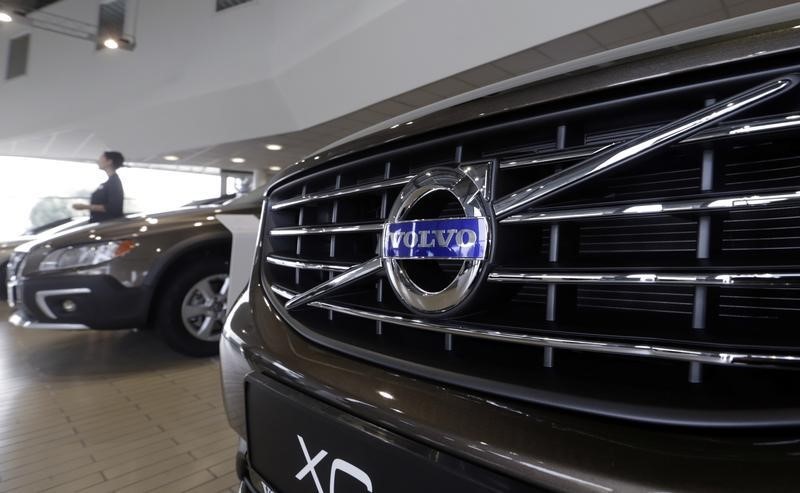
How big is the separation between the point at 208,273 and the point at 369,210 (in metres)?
2.27

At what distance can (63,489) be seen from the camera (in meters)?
1.57

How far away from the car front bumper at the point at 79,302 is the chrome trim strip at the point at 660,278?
2631 millimetres

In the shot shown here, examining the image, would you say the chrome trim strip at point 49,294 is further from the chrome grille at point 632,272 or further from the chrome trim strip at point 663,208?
the chrome trim strip at point 663,208

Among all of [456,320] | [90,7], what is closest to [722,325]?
[456,320]

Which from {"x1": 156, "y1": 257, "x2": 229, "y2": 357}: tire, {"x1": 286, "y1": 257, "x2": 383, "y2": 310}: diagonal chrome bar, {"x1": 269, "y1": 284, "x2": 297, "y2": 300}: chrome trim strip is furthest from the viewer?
{"x1": 156, "y1": 257, "x2": 229, "y2": 357}: tire

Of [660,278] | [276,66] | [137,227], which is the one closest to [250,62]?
[276,66]

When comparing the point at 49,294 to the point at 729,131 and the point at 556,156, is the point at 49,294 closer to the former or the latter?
the point at 556,156

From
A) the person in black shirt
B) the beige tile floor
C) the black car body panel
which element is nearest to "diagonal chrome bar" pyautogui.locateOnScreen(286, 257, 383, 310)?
the black car body panel

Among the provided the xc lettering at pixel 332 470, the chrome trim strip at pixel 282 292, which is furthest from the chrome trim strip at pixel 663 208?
the chrome trim strip at pixel 282 292

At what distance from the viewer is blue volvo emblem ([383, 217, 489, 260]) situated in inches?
25.1

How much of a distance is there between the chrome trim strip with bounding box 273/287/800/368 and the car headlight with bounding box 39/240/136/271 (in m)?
2.45

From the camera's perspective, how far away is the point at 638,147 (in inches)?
21.1

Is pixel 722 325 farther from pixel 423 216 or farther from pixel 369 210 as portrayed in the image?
pixel 369 210

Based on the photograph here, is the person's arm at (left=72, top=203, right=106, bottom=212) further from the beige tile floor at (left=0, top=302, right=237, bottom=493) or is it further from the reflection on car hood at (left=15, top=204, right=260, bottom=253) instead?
the beige tile floor at (left=0, top=302, right=237, bottom=493)
